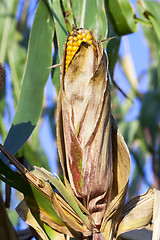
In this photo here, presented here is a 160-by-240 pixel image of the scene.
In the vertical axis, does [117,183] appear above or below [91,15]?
below

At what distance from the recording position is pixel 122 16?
Answer: 123 centimetres

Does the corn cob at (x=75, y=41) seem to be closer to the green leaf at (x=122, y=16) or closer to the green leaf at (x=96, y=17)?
the green leaf at (x=96, y=17)

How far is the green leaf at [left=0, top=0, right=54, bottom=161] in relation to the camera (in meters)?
0.89

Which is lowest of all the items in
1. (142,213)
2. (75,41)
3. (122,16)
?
(142,213)

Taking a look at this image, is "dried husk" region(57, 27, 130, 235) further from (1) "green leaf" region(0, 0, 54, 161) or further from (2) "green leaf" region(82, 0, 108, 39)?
(2) "green leaf" region(82, 0, 108, 39)

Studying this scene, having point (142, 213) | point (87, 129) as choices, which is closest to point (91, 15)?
point (87, 129)

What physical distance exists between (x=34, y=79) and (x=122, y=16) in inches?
16.9

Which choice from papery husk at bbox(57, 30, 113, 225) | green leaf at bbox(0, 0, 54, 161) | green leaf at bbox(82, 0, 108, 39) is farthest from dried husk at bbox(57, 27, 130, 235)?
green leaf at bbox(82, 0, 108, 39)

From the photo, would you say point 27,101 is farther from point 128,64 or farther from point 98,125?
point 128,64

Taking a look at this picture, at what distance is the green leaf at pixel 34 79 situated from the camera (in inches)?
34.9

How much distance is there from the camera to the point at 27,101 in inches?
37.9

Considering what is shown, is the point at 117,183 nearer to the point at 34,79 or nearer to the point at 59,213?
the point at 59,213

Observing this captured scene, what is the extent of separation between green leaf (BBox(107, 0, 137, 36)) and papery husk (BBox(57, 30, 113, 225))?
513 mm

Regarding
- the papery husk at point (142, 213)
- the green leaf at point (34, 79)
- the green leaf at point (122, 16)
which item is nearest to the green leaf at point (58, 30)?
the green leaf at point (34, 79)
